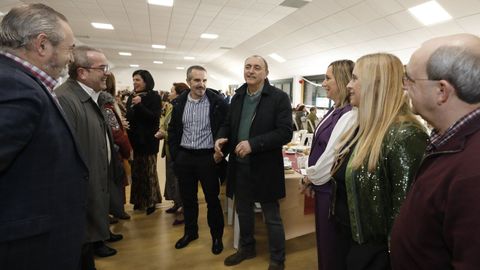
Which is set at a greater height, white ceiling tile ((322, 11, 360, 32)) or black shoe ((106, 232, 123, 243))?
white ceiling tile ((322, 11, 360, 32))

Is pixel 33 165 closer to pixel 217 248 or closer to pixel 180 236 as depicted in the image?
pixel 217 248

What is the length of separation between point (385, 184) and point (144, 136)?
8.55 feet

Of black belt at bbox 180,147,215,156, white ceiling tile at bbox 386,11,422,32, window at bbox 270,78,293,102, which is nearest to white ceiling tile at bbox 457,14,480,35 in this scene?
white ceiling tile at bbox 386,11,422,32

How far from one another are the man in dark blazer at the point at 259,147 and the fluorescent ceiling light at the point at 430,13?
4.43m

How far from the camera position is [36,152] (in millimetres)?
971

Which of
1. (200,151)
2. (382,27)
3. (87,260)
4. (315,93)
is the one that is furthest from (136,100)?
(315,93)

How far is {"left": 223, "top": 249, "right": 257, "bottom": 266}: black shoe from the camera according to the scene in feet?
7.86

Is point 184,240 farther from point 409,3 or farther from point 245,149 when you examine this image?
point 409,3

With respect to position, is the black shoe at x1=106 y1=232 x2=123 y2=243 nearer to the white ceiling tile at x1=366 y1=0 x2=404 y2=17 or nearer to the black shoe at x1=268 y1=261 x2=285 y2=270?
the black shoe at x1=268 y1=261 x2=285 y2=270

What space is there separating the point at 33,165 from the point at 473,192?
1246 millimetres

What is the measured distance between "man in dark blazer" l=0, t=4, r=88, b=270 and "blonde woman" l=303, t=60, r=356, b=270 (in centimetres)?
118

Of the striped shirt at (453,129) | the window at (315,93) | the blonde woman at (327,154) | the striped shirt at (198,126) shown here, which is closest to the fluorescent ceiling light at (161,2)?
the striped shirt at (198,126)

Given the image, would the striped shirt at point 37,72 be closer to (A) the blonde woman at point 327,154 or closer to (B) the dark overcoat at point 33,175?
(B) the dark overcoat at point 33,175

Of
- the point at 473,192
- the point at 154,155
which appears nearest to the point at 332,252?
the point at 473,192
